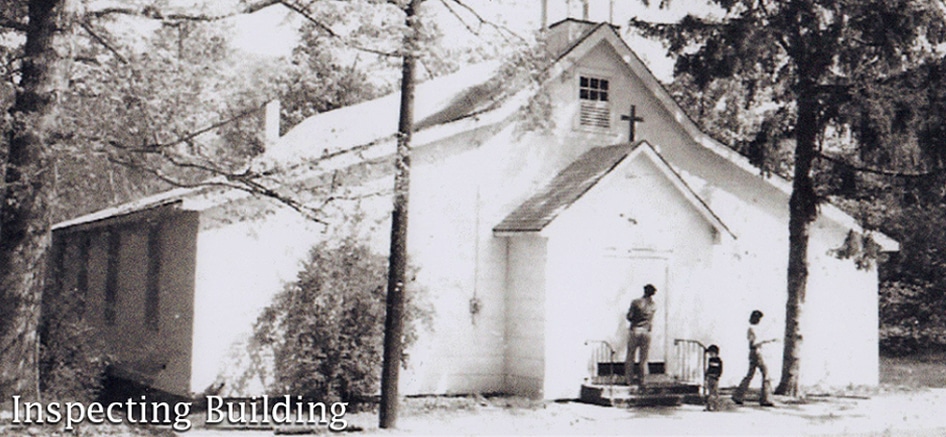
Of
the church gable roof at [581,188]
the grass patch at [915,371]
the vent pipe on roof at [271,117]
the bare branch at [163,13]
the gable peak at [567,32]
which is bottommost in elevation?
the grass patch at [915,371]

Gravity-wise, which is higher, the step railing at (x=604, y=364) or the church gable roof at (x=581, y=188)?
the church gable roof at (x=581, y=188)

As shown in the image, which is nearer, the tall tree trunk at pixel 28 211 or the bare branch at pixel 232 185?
the tall tree trunk at pixel 28 211

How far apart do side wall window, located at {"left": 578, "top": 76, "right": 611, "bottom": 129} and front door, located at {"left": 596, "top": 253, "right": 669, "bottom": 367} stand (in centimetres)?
282

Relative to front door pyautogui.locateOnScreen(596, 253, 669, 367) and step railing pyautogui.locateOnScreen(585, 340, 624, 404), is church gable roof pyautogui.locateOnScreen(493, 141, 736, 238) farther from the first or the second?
step railing pyautogui.locateOnScreen(585, 340, 624, 404)

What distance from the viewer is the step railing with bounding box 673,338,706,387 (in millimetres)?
18547

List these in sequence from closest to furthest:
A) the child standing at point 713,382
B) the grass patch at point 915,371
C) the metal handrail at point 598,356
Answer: the child standing at point 713,382 < the metal handrail at point 598,356 < the grass patch at point 915,371

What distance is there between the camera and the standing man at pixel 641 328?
55.5ft

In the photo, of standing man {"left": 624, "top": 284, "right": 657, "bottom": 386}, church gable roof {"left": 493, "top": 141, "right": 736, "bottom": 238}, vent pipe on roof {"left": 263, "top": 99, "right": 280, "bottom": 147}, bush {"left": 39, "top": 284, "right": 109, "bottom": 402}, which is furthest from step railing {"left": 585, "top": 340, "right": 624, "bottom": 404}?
vent pipe on roof {"left": 263, "top": 99, "right": 280, "bottom": 147}

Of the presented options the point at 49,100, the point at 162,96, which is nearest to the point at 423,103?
the point at 162,96

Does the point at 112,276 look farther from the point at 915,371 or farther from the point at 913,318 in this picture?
the point at 913,318

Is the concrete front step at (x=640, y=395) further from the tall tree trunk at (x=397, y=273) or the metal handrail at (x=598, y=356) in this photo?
the tall tree trunk at (x=397, y=273)

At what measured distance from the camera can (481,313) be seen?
1770cm

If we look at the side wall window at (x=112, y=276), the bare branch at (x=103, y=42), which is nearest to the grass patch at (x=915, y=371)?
the side wall window at (x=112, y=276)

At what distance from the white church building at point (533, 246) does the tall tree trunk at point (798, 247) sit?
17.1 inches
